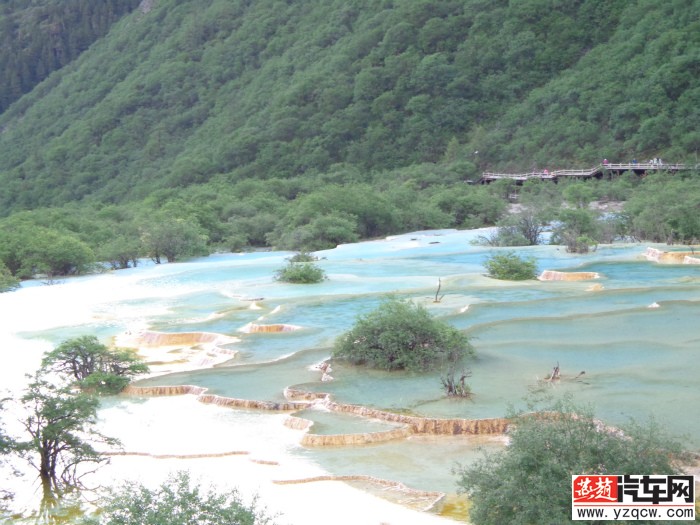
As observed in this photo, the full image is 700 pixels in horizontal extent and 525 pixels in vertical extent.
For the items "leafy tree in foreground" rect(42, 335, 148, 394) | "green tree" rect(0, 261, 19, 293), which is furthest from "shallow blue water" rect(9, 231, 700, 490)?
"green tree" rect(0, 261, 19, 293)

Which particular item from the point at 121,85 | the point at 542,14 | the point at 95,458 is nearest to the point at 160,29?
the point at 121,85

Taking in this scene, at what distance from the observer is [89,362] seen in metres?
14.4

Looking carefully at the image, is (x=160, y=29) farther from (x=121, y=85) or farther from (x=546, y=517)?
(x=546, y=517)

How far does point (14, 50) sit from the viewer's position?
3775 inches

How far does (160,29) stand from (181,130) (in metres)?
18.6

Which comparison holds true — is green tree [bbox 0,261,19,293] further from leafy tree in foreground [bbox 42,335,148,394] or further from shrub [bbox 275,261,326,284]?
leafy tree in foreground [bbox 42,335,148,394]

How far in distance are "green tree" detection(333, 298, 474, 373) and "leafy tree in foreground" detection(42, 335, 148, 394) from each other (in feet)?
10.1

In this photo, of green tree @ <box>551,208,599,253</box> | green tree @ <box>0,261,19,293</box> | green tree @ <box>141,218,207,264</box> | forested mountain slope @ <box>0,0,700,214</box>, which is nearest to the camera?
green tree @ <box>0,261,19,293</box>

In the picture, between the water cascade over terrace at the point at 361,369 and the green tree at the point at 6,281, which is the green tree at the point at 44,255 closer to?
the green tree at the point at 6,281

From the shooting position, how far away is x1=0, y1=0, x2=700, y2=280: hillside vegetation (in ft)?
126

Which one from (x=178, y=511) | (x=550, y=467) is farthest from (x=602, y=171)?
(x=178, y=511)

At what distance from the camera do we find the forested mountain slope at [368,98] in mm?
51219

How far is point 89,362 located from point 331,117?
154 feet

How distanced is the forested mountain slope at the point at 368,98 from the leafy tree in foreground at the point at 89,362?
118 feet
